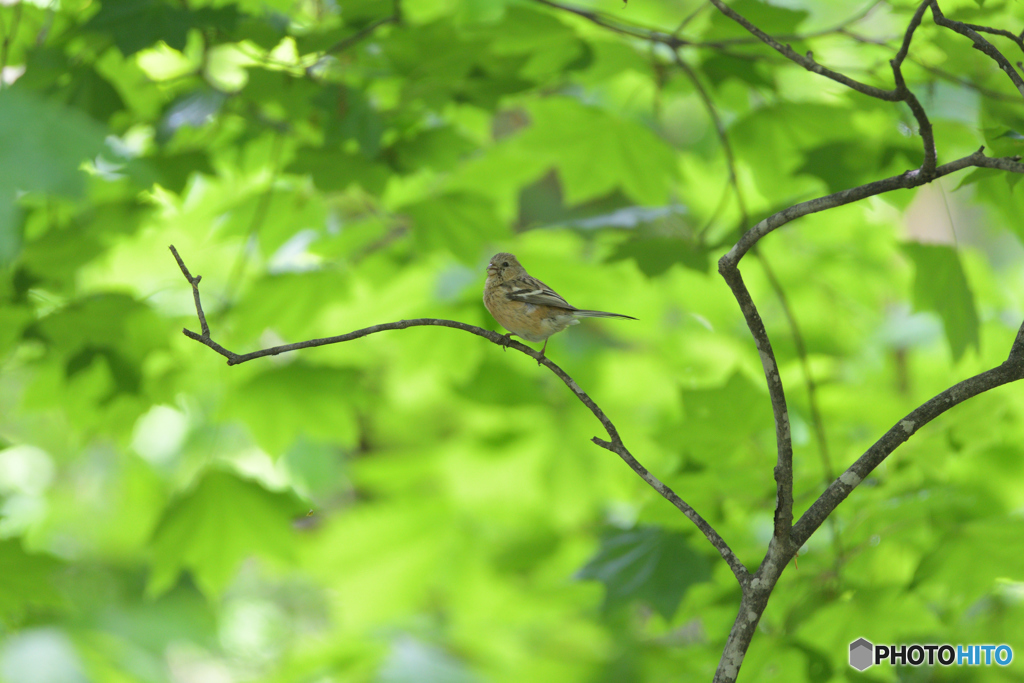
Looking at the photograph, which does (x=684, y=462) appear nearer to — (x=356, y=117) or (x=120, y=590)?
(x=356, y=117)

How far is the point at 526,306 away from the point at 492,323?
978 mm

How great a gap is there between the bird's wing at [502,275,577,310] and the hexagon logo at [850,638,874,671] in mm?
1373

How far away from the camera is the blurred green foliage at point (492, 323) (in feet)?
7.12

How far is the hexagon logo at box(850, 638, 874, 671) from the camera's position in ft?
7.15

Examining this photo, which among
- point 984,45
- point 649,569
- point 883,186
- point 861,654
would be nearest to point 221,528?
point 649,569

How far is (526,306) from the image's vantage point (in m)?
1.95

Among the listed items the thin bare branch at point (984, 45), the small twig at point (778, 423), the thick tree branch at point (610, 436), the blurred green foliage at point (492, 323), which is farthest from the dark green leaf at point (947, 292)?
the thick tree branch at point (610, 436)

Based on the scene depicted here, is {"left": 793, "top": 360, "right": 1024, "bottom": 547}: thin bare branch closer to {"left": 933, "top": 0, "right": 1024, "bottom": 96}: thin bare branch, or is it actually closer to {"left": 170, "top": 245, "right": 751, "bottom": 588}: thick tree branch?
{"left": 170, "top": 245, "right": 751, "bottom": 588}: thick tree branch

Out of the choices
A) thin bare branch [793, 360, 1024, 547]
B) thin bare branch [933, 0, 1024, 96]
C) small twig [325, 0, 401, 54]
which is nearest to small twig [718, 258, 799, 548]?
thin bare branch [793, 360, 1024, 547]

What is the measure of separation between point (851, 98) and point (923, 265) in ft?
2.33

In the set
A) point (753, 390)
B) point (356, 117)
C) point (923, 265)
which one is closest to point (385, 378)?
point (356, 117)

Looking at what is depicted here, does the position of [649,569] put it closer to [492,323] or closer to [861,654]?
[861,654]

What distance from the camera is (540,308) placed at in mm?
1942

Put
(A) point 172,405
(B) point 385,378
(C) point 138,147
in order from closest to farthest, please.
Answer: (A) point 172,405 < (C) point 138,147 < (B) point 385,378
